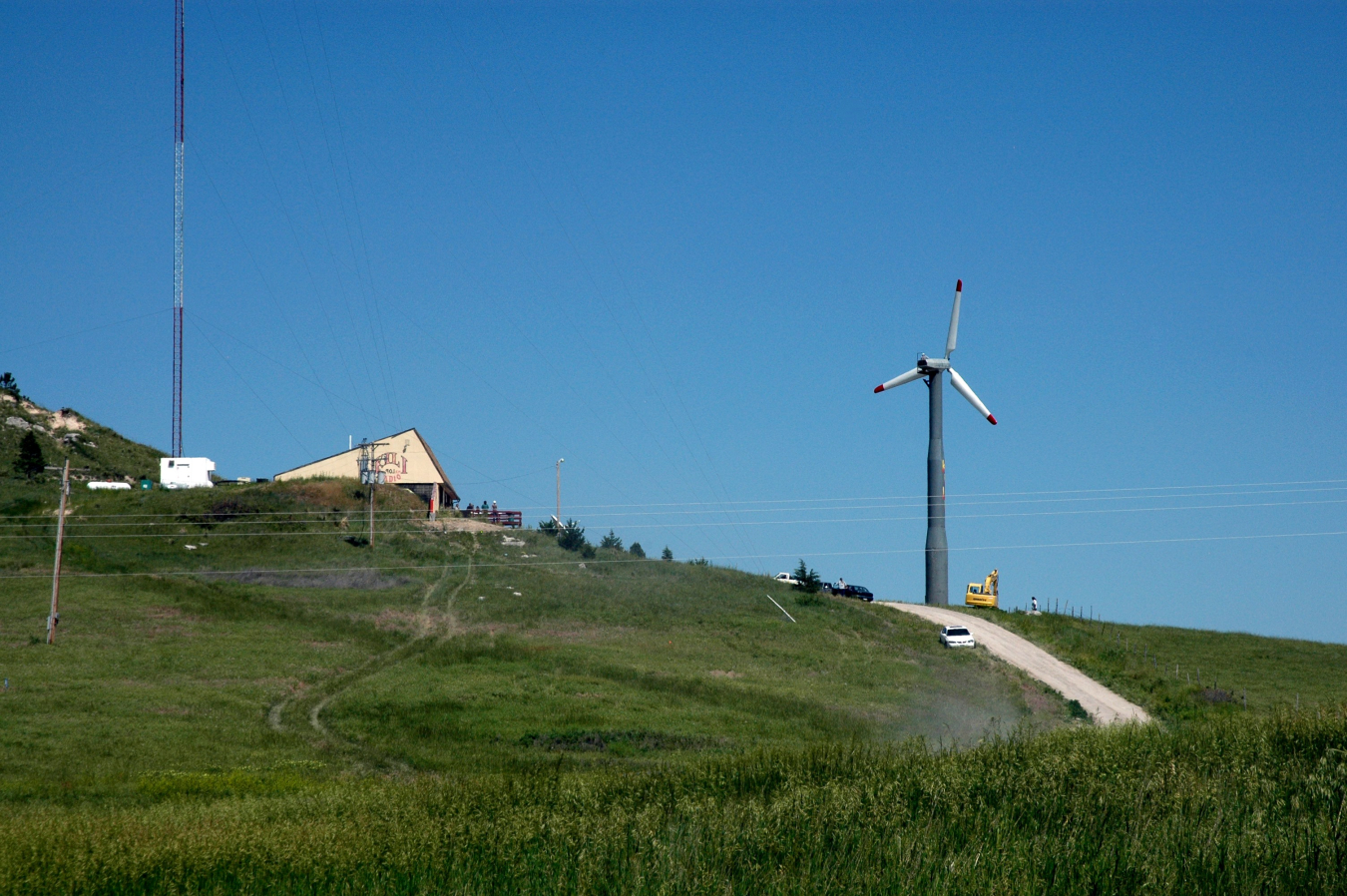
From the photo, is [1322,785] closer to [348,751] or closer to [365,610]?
[348,751]

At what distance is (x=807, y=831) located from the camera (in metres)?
19.9

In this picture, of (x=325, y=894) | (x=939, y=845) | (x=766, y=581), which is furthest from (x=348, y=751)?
(x=766, y=581)

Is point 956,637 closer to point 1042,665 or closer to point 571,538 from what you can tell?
point 1042,665

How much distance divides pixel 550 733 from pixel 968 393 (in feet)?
236

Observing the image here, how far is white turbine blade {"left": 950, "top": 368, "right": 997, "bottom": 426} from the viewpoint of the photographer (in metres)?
109

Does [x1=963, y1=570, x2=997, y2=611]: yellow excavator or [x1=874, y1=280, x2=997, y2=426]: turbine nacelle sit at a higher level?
[x1=874, y1=280, x2=997, y2=426]: turbine nacelle

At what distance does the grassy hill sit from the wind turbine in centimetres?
9939

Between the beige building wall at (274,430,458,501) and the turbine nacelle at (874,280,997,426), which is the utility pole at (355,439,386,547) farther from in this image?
the turbine nacelle at (874,280,997,426)

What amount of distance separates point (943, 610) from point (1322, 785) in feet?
264

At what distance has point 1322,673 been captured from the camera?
79.9 meters

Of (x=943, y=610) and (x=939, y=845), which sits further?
(x=943, y=610)

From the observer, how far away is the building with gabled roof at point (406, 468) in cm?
12269

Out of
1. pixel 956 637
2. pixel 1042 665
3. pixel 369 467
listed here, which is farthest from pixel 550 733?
pixel 369 467

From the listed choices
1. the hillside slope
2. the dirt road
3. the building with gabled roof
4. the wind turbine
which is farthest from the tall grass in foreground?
the building with gabled roof
